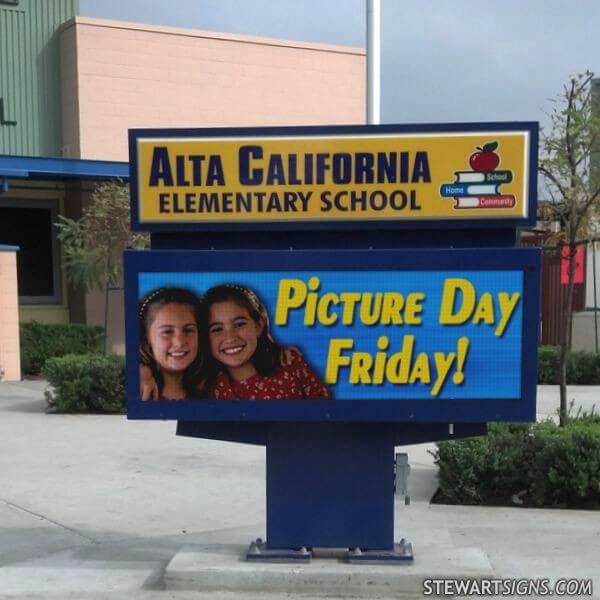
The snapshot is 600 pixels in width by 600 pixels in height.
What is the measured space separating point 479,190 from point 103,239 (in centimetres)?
1176

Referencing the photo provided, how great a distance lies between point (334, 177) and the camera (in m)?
5.18

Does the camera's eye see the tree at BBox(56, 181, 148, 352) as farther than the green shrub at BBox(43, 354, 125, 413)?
Yes

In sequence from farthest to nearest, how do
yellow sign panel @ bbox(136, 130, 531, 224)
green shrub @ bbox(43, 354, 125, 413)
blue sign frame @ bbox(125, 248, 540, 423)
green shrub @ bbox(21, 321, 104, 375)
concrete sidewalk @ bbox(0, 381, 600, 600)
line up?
green shrub @ bbox(21, 321, 104, 375) < green shrub @ bbox(43, 354, 125, 413) < concrete sidewalk @ bbox(0, 381, 600, 600) < yellow sign panel @ bbox(136, 130, 531, 224) < blue sign frame @ bbox(125, 248, 540, 423)

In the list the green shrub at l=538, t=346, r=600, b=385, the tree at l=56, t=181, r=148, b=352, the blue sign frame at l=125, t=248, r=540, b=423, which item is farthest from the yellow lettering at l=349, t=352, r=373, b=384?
the green shrub at l=538, t=346, r=600, b=385

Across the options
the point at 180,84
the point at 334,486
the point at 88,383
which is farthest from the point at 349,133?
the point at 180,84

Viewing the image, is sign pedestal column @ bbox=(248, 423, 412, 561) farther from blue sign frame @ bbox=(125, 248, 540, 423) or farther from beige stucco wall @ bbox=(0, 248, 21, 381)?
beige stucco wall @ bbox=(0, 248, 21, 381)

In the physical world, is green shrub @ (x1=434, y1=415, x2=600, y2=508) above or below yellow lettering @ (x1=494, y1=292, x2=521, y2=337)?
below

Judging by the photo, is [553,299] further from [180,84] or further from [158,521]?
[158,521]

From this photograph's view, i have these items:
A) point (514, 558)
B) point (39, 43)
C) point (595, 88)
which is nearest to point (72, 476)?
point (514, 558)

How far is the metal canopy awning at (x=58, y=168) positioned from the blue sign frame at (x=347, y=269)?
13752mm

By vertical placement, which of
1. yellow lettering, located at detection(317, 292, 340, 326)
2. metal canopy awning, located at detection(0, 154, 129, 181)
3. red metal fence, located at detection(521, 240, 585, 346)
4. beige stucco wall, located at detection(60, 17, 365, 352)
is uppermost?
beige stucco wall, located at detection(60, 17, 365, 352)

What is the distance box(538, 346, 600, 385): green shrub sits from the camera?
1694 centimetres

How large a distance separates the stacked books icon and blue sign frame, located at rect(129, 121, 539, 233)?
0.31 feet

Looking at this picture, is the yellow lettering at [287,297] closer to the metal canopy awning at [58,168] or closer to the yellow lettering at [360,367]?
the yellow lettering at [360,367]
